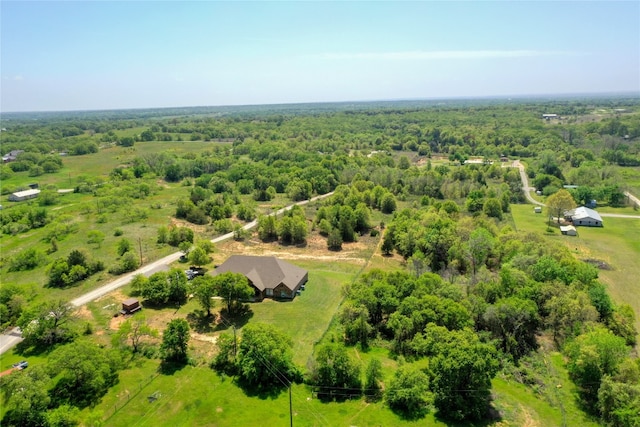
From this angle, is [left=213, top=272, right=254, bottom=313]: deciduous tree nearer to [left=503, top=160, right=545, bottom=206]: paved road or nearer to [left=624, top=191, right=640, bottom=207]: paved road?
[left=503, top=160, right=545, bottom=206]: paved road

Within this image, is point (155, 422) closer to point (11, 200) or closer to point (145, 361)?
point (145, 361)

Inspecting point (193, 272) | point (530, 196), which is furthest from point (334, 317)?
point (530, 196)

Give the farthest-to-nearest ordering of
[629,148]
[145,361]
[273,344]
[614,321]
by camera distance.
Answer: [629,148], [614,321], [145,361], [273,344]

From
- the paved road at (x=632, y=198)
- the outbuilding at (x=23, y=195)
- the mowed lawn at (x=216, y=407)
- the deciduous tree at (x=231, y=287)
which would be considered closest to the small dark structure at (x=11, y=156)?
the outbuilding at (x=23, y=195)

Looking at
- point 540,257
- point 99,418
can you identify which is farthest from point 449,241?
point 99,418

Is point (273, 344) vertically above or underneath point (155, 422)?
above

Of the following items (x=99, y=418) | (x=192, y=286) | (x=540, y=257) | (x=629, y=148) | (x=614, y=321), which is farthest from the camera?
(x=629, y=148)

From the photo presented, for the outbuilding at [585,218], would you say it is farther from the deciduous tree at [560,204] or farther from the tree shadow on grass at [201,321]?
the tree shadow on grass at [201,321]
